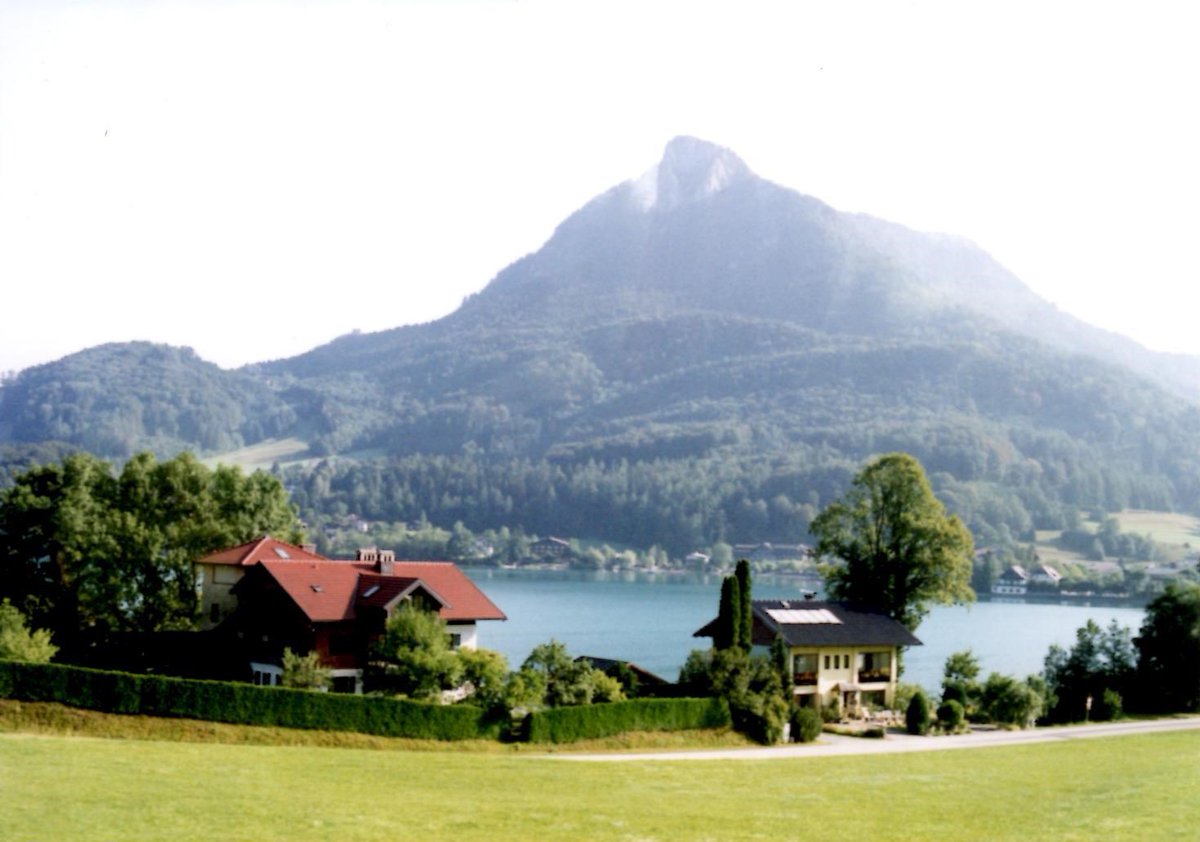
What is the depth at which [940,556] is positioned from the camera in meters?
60.0

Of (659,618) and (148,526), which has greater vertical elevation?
(148,526)

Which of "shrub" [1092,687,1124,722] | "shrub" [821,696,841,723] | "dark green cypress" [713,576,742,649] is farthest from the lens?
"shrub" [1092,687,1124,722]

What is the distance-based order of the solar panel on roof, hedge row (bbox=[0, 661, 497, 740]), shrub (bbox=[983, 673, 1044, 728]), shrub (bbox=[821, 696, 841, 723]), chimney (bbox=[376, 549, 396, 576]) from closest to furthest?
hedge row (bbox=[0, 661, 497, 740])
chimney (bbox=[376, 549, 396, 576])
shrub (bbox=[821, 696, 841, 723])
shrub (bbox=[983, 673, 1044, 728])
the solar panel on roof

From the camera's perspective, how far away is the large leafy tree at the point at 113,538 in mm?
57625

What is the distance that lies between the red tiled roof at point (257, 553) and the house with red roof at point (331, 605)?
9cm

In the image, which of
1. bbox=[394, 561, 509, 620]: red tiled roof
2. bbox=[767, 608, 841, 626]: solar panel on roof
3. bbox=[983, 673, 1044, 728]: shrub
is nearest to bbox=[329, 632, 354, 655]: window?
bbox=[394, 561, 509, 620]: red tiled roof

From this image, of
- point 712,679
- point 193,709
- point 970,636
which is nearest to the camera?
point 193,709

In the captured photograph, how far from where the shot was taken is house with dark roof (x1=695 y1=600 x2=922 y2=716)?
5553 centimetres

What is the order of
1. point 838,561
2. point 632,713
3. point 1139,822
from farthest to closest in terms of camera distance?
1. point 838,561
2. point 632,713
3. point 1139,822

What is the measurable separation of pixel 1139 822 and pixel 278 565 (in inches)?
1369

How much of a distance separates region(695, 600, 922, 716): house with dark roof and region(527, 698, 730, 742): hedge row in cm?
957

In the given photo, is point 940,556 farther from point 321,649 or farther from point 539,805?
point 539,805

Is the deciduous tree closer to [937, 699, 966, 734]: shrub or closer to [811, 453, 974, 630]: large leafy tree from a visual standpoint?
[937, 699, 966, 734]: shrub

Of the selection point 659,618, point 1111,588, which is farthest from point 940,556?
point 1111,588
